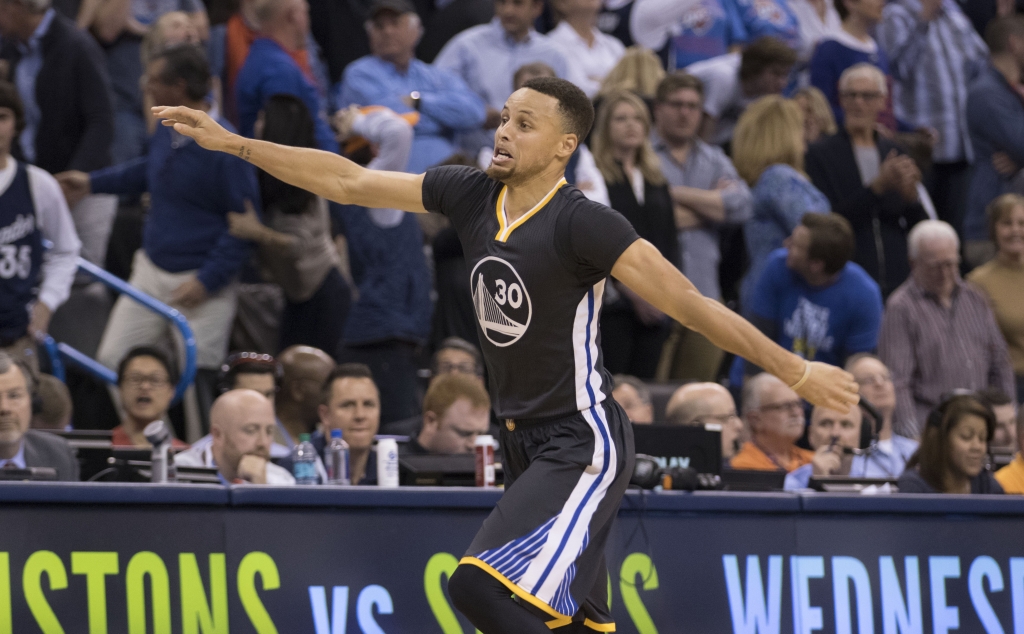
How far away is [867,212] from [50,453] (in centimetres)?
571

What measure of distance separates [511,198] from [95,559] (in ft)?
6.90

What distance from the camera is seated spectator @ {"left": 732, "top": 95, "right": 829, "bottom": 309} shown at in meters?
9.22

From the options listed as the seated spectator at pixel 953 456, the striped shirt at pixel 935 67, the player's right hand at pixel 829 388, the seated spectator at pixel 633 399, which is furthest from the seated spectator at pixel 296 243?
the striped shirt at pixel 935 67

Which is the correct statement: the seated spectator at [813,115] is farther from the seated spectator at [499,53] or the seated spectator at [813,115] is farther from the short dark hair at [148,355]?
the short dark hair at [148,355]

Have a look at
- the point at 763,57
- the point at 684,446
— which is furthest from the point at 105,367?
the point at 763,57

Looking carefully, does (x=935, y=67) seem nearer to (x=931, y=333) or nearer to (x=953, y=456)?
(x=931, y=333)

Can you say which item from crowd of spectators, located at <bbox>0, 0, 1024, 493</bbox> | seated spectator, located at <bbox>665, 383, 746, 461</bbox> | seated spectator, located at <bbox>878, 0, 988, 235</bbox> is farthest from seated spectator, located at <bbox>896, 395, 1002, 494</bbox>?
seated spectator, located at <bbox>878, 0, 988, 235</bbox>

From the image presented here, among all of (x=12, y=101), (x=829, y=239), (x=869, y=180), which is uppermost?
(x=12, y=101)

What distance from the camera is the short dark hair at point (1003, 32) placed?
10789 millimetres

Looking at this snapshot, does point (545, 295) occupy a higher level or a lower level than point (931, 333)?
lower

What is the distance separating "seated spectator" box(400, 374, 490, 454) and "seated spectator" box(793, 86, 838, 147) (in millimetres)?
4334

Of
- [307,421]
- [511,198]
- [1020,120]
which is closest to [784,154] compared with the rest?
[1020,120]

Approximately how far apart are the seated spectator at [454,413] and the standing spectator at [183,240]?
1.71 m

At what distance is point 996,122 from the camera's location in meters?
10.7
